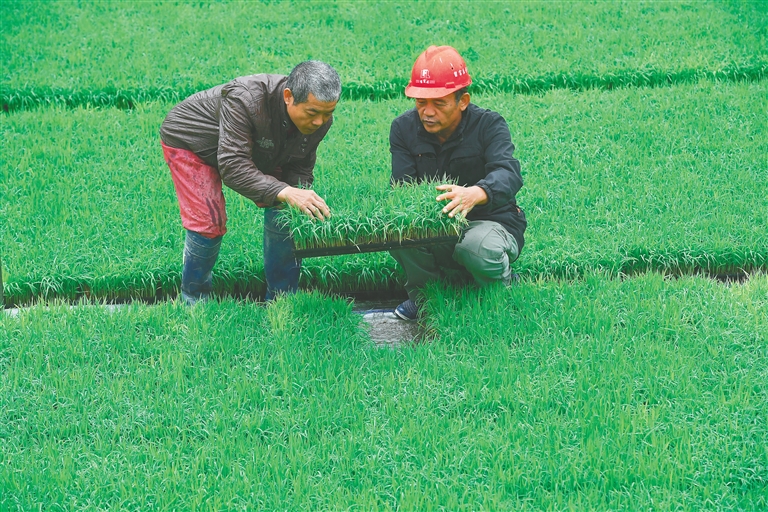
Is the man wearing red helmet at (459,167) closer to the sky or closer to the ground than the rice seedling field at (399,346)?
closer to the sky

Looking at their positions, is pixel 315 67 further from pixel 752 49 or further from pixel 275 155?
pixel 752 49

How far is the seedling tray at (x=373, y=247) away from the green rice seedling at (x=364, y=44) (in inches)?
145

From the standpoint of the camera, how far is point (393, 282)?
16.4 ft

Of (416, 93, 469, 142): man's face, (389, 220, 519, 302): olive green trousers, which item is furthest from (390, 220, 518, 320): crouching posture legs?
(416, 93, 469, 142): man's face

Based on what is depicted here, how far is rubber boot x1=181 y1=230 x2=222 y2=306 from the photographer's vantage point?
14.5ft

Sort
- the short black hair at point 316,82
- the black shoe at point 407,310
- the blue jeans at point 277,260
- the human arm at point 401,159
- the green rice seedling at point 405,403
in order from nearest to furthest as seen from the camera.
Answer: the green rice seedling at point 405,403 < the short black hair at point 316,82 < the human arm at point 401,159 < the blue jeans at point 277,260 < the black shoe at point 407,310

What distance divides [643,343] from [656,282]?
2.20ft

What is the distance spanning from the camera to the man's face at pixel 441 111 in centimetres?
408

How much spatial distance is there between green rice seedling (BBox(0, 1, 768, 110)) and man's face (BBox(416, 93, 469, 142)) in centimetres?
329

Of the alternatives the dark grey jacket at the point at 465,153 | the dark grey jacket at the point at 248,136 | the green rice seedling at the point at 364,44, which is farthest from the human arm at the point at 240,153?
the green rice seedling at the point at 364,44

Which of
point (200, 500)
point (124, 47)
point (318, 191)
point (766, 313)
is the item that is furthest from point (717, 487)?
point (124, 47)

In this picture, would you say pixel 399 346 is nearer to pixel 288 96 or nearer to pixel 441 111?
pixel 441 111

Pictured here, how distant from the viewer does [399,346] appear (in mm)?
4121

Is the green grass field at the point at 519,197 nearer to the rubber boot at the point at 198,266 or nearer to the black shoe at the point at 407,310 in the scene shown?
the rubber boot at the point at 198,266
